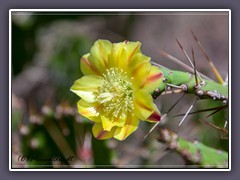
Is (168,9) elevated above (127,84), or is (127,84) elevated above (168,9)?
(168,9)

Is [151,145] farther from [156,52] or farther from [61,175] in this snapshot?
[156,52]

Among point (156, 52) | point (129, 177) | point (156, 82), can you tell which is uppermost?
point (156, 52)

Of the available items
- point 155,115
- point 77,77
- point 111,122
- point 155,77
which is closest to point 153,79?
point 155,77

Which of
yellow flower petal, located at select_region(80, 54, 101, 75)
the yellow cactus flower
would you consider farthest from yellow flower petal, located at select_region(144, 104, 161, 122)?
yellow flower petal, located at select_region(80, 54, 101, 75)

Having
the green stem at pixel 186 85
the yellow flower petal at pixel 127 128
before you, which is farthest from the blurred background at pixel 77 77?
the green stem at pixel 186 85

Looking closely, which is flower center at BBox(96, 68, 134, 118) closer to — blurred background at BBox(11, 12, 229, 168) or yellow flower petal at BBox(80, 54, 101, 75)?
yellow flower petal at BBox(80, 54, 101, 75)

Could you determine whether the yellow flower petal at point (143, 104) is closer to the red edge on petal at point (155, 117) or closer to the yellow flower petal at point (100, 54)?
the red edge on petal at point (155, 117)
